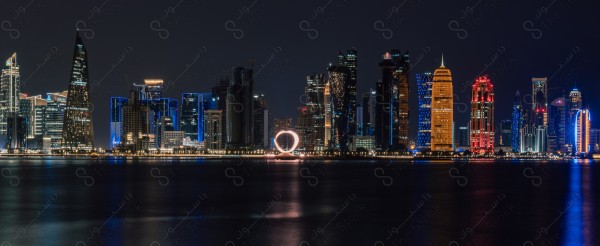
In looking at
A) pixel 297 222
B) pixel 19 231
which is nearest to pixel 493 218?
pixel 297 222

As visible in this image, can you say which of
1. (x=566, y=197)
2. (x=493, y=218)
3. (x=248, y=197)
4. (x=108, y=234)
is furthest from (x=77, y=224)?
(x=566, y=197)

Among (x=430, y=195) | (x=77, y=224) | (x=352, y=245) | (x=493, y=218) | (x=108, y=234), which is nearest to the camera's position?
(x=352, y=245)

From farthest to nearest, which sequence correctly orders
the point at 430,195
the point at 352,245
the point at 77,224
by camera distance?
the point at 430,195 → the point at 77,224 → the point at 352,245

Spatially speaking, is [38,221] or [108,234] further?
[38,221]

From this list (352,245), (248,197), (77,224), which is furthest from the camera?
(248,197)

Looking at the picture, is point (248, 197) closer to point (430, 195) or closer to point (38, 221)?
point (430, 195)

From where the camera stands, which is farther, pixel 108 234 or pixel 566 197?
pixel 566 197

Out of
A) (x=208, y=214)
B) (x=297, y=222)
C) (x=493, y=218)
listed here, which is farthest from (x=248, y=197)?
(x=493, y=218)

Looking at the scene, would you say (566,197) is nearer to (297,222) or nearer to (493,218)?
(493,218)

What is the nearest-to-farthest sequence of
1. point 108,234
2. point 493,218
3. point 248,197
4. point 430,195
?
point 108,234
point 493,218
point 248,197
point 430,195
